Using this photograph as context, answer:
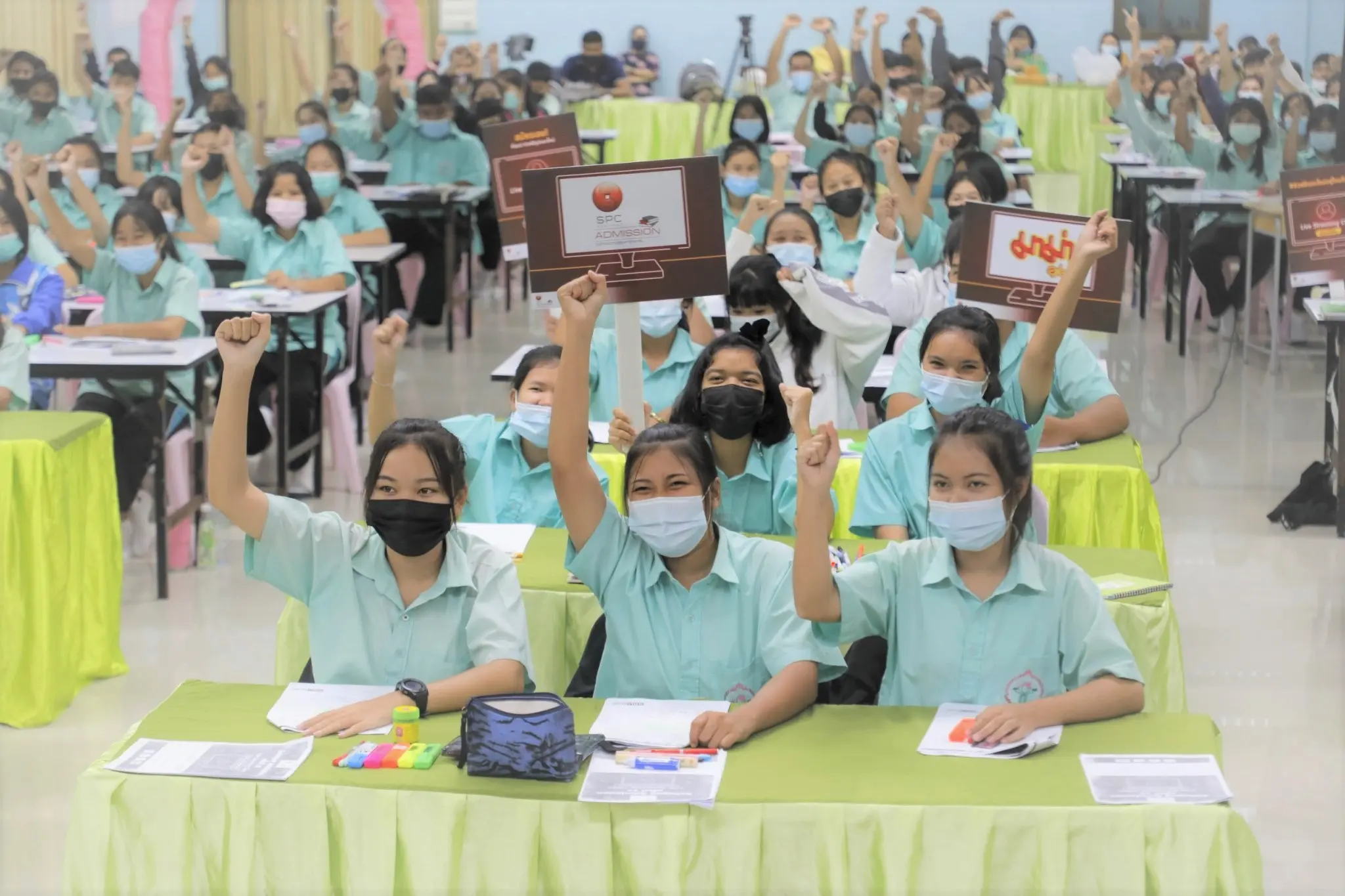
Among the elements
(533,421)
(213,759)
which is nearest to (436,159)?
(533,421)

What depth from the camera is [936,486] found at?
269 centimetres

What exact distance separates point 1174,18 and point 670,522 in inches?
611

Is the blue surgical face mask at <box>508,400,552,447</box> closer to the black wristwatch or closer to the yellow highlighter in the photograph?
the black wristwatch

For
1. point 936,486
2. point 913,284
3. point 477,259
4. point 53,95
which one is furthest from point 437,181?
point 936,486

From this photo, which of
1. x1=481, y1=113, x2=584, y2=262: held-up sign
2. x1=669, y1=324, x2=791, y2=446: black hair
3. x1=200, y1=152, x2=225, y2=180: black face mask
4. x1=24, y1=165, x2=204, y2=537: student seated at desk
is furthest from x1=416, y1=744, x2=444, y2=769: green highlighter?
x1=200, y1=152, x2=225, y2=180: black face mask

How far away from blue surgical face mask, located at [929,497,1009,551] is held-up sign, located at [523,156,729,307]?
830 millimetres

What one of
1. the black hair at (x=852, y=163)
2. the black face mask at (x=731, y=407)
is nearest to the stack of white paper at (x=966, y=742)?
the black face mask at (x=731, y=407)

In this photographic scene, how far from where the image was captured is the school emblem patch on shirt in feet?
8.87

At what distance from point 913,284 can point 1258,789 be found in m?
2.42

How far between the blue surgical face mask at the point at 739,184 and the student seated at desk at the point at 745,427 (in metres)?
4.16

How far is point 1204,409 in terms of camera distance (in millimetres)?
8086

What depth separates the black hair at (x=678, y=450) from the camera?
280cm

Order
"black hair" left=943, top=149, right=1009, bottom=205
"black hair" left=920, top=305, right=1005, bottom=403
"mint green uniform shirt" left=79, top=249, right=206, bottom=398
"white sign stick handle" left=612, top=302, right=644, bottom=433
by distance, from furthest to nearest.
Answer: "black hair" left=943, top=149, right=1009, bottom=205
"mint green uniform shirt" left=79, top=249, right=206, bottom=398
"black hair" left=920, top=305, right=1005, bottom=403
"white sign stick handle" left=612, top=302, right=644, bottom=433

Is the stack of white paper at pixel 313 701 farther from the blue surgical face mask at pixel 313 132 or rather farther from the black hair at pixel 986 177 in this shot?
the blue surgical face mask at pixel 313 132
